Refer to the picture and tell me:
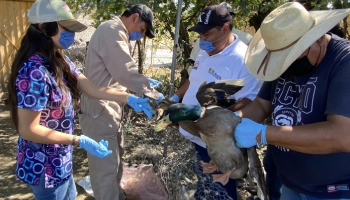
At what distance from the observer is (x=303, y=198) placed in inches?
84.6

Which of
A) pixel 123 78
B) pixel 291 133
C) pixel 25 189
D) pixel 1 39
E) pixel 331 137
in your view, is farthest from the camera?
pixel 1 39

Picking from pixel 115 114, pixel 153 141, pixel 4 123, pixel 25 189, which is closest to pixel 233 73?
pixel 115 114

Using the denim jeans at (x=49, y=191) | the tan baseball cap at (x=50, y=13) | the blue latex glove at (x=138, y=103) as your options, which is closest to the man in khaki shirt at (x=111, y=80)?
the blue latex glove at (x=138, y=103)

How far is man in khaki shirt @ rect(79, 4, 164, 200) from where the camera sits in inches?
133

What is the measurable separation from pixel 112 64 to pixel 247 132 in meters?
1.69

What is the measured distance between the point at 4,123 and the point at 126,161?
342 centimetres

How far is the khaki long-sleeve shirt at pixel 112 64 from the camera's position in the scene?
11.0ft

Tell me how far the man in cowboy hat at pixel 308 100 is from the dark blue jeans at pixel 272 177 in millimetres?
844

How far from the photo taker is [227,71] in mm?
2957

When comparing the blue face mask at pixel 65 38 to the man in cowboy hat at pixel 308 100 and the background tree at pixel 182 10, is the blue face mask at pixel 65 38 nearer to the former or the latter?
the man in cowboy hat at pixel 308 100

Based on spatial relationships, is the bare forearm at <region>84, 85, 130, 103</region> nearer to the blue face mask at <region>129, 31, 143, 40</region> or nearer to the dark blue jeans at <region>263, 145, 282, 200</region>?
the blue face mask at <region>129, 31, 143, 40</region>

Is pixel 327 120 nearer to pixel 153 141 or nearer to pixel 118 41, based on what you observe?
pixel 118 41

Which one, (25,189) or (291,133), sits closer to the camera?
(291,133)

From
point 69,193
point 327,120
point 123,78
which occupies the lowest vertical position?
point 69,193
